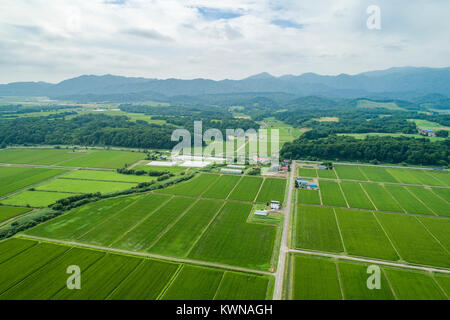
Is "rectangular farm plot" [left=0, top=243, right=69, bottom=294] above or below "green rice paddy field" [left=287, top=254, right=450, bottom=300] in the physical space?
above

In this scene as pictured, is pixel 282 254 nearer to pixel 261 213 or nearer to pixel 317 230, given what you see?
pixel 317 230

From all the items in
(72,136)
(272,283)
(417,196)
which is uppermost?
(72,136)

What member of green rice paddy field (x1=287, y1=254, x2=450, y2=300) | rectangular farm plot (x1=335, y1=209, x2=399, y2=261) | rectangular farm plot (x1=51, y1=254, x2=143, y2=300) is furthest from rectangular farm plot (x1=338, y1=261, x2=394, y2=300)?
rectangular farm plot (x1=51, y1=254, x2=143, y2=300)

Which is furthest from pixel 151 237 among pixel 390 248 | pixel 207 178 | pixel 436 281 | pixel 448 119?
pixel 448 119

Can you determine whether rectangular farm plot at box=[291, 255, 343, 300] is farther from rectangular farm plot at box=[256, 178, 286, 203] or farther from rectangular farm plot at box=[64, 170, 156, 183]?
rectangular farm plot at box=[64, 170, 156, 183]
